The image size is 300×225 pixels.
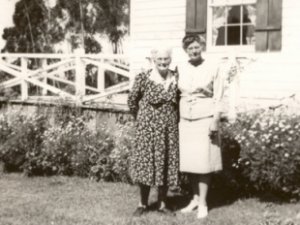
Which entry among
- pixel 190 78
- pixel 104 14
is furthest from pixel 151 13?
pixel 104 14

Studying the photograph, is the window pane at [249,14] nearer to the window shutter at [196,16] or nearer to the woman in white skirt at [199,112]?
the window shutter at [196,16]

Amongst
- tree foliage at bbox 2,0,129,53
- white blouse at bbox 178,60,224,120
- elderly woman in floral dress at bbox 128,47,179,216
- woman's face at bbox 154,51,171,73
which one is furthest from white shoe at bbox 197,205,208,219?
tree foliage at bbox 2,0,129,53

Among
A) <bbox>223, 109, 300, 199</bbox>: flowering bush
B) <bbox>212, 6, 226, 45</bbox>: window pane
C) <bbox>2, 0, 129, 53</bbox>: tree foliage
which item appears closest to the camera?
<bbox>223, 109, 300, 199</bbox>: flowering bush

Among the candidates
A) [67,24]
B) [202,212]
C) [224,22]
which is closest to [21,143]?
[224,22]

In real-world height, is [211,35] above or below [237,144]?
above

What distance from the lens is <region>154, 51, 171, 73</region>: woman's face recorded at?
6309 mm

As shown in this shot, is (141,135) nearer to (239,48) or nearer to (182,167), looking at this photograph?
(182,167)

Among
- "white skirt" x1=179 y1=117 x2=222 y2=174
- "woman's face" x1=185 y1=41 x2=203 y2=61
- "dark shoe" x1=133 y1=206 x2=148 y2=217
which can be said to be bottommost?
"dark shoe" x1=133 y1=206 x2=148 y2=217

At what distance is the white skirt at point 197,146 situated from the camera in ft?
21.5

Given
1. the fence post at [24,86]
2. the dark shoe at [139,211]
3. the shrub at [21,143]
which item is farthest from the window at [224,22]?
the fence post at [24,86]

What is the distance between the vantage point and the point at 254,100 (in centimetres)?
904

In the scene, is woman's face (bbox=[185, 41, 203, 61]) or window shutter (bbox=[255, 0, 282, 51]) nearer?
woman's face (bbox=[185, 41, 203, 61])

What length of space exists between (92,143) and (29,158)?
108 cm

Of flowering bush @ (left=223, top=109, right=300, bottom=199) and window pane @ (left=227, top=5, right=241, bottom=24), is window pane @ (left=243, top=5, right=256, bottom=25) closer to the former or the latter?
window pane @ (left=227, top=5, right=241, bottom=24)
